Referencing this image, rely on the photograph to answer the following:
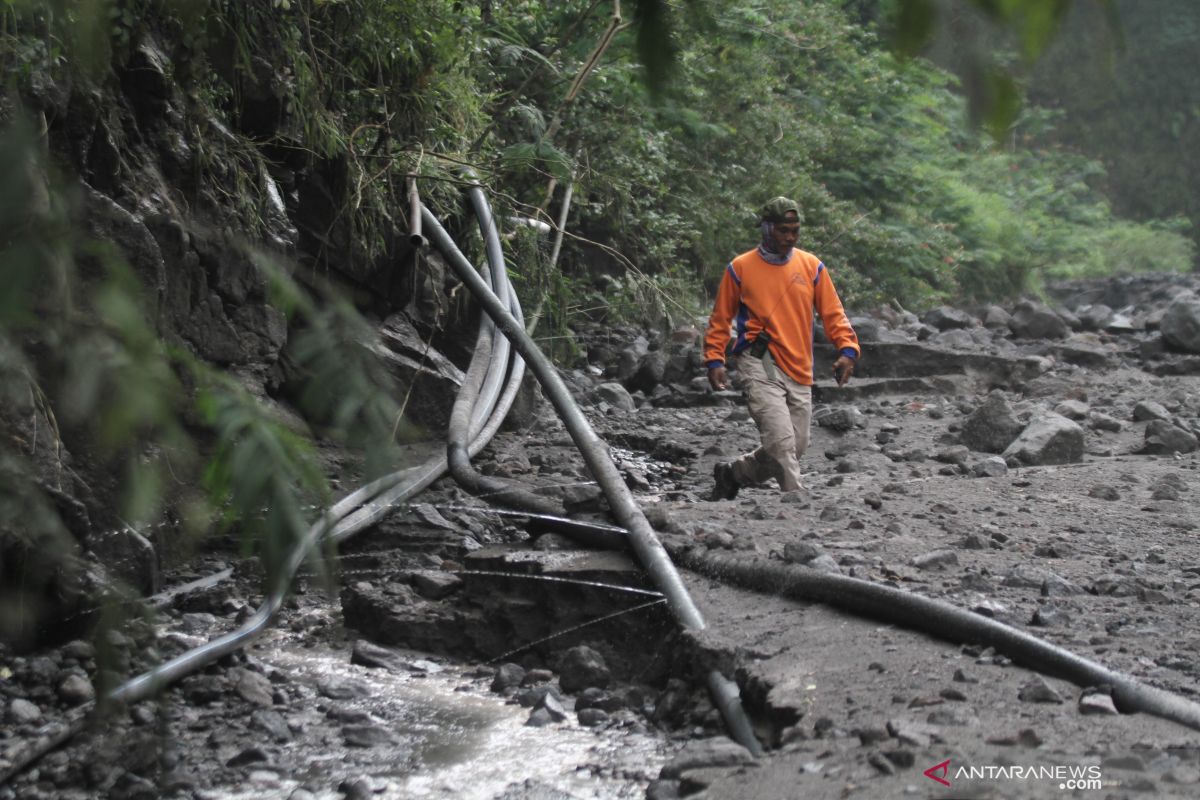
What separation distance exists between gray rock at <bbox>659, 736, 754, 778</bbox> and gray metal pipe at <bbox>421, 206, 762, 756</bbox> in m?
0.09

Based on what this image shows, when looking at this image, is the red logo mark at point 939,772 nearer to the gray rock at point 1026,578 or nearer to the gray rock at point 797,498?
the gray rock at point 1026,578

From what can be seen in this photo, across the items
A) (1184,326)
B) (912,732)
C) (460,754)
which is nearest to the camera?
(912,732)

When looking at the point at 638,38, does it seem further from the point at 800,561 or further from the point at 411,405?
the point at 411,405

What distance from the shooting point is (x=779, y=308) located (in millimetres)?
7066

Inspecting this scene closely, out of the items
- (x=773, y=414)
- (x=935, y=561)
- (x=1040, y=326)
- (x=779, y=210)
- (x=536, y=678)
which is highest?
(x=779, y=210)

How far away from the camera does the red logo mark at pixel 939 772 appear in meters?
2.84

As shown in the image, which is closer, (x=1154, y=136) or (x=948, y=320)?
(x=948, y=320)

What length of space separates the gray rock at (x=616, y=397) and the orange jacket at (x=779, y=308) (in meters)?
3.73

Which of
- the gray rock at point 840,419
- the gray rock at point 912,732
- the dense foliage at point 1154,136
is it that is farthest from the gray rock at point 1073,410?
the dense foliage at point 1154,136

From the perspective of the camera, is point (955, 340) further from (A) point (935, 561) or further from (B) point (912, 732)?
(B) point (912, 732)

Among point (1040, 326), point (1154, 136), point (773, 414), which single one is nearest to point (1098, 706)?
point (773, 414)

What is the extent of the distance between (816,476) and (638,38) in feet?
21.2

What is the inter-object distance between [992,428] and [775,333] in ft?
9.24

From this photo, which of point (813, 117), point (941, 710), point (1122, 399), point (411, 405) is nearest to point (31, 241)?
point (941, 710)
